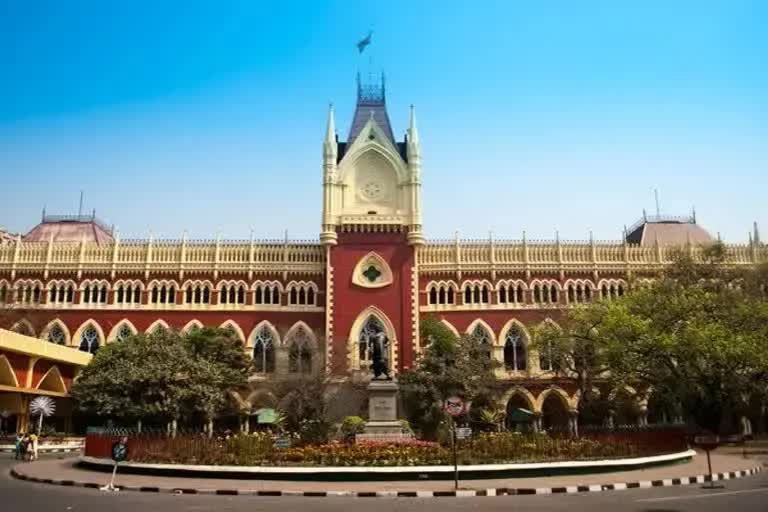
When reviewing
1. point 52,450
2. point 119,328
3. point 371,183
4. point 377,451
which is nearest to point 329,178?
point 371,183

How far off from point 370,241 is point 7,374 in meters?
23.3

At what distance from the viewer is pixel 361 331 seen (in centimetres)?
4844

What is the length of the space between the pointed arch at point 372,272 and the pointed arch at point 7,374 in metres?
20.9

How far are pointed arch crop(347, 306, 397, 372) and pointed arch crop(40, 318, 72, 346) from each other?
19.0 metres

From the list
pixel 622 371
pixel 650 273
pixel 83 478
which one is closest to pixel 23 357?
pixel 83 478

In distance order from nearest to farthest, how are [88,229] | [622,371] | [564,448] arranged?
[564,448] → [622,371] → [88,229]

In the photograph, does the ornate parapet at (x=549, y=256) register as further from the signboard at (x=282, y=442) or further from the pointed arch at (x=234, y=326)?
the signboard at (x=282, y=442)

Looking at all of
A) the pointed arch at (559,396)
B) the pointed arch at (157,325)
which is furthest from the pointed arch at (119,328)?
the pointed arch at (559,396)

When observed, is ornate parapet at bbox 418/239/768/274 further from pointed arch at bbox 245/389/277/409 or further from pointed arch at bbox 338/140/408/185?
pointed arch at bbox 245/389/277/409

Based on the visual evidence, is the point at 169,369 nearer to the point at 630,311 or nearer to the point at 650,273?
the point at 630,311

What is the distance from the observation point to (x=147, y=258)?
167 ft

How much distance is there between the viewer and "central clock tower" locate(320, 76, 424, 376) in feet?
158

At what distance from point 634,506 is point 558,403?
36.6 meters

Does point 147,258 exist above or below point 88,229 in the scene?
below
